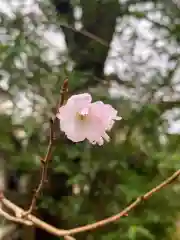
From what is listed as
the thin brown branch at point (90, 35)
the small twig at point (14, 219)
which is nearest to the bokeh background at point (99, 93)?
the thin brown branch at point (90, 35)

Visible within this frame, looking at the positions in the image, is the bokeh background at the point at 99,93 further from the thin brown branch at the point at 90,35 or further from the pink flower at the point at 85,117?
the pink flower at the point at 85,117

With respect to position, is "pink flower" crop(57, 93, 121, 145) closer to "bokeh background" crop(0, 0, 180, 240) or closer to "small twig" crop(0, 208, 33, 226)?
"small twig" crop(0, 208, 33, 226)

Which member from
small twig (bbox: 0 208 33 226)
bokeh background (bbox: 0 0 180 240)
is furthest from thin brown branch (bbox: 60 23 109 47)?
small twig (bbox: 0 208 33 226)

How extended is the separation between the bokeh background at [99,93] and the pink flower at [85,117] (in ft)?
1.21

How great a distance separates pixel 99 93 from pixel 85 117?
40cm

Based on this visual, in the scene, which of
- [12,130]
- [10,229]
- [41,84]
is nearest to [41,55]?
[41,84]

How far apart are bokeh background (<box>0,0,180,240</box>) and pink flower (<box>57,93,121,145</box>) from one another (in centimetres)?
Result: 37

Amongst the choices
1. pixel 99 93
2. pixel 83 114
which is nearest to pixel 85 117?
pixel 83 114

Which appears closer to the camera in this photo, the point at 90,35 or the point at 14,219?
the point at 14,219

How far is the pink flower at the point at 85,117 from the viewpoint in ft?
1.22

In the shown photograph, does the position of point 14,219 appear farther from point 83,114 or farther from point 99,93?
point 99,93

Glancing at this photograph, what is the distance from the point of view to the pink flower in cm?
37

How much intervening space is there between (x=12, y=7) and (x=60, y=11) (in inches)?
3.9

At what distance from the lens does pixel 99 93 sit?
77cm
